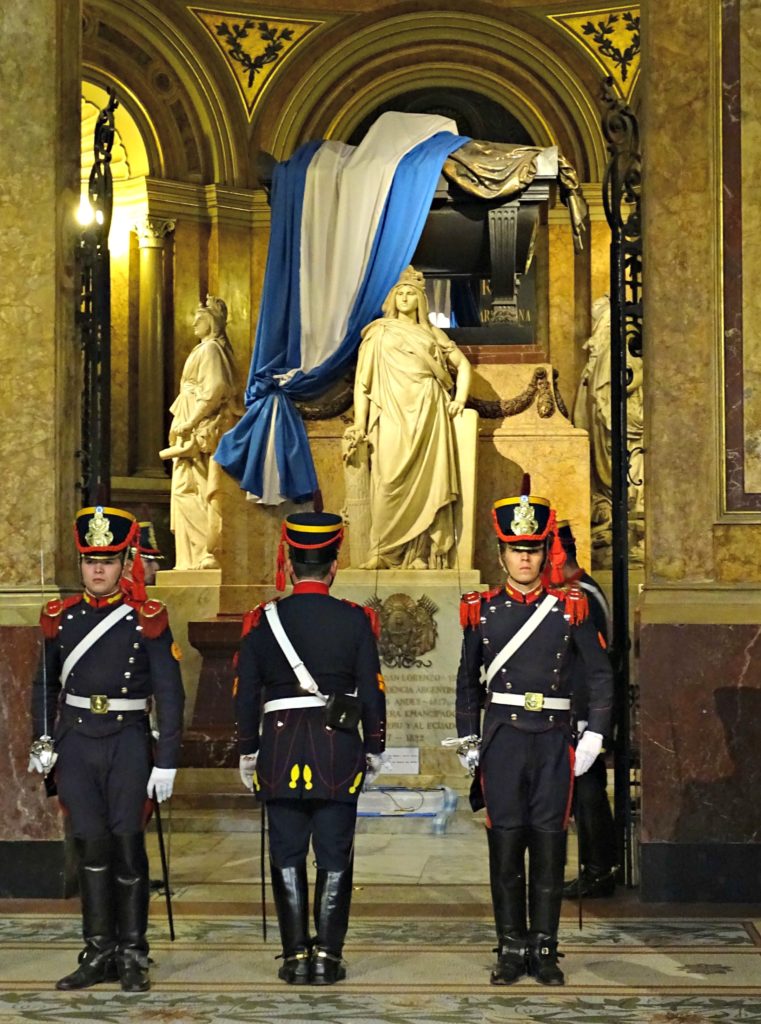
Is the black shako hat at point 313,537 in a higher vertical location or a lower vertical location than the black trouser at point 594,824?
higher

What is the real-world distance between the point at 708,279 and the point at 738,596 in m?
1.39

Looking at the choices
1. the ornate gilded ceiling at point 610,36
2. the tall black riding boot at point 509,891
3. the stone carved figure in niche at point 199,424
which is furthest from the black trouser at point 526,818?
the ornate gilded ceiling at point 610,36

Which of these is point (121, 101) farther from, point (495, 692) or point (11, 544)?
point (495, 692)

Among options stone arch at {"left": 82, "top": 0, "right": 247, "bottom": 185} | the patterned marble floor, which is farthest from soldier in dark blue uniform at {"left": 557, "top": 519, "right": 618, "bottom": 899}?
stone arch at {"left": 82, "top": 0, "right": 247, "bottom": 185}

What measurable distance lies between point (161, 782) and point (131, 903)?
433 millimetres

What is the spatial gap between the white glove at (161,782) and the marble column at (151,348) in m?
10.4

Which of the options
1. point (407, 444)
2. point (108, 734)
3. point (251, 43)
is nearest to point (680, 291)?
point (108, 734)

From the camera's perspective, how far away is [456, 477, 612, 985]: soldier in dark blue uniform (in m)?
5.93

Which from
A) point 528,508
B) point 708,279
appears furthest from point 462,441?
point 528,508

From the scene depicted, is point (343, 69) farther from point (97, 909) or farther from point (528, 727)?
point (97, 909)

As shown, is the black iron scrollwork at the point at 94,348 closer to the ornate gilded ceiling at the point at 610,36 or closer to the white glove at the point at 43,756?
the white glove at the point at 43,756

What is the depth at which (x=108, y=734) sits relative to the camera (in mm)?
5980

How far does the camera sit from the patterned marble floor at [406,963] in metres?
5.45

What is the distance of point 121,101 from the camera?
53.3 ft
